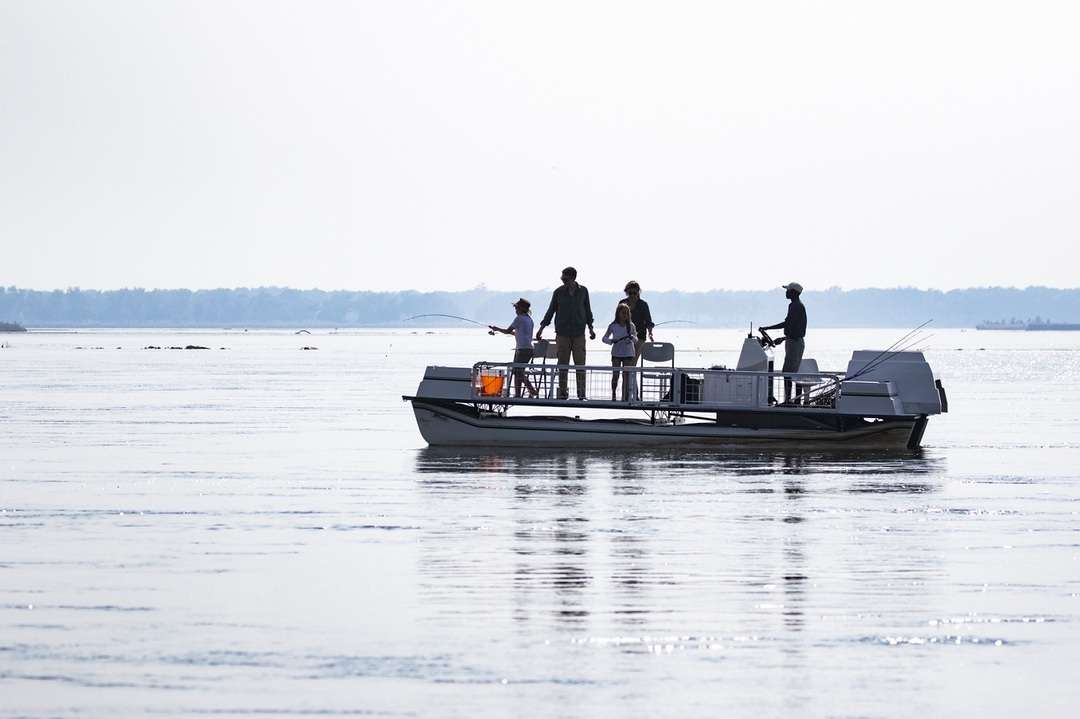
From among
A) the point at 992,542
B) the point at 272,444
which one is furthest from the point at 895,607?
the point at 272,444

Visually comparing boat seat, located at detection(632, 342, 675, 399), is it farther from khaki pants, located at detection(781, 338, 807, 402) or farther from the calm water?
khaki pants, located at detection(781, 338, 807, 402)

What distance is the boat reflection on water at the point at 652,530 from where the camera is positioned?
489 inches

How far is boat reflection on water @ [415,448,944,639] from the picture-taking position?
40.8 feet

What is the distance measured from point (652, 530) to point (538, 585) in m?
4.01

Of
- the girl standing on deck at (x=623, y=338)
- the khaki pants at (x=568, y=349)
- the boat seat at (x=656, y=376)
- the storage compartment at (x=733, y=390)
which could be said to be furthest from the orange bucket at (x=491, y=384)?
the storage compartment at (x=733, y=390)

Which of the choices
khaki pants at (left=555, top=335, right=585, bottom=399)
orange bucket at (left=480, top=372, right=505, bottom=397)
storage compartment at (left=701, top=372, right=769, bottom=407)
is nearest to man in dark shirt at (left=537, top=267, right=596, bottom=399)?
khaki pants at (left=555, top=335, right=585, bottom=399)

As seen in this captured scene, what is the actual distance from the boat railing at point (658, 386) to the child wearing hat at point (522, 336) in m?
0.03

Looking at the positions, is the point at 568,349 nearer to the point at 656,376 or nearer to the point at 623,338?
the point at 623,338

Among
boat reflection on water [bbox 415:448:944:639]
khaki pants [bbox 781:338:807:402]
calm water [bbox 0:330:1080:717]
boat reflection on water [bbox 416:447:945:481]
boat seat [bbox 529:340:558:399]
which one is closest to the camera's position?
calm water [bbox 0:330:1080:717]

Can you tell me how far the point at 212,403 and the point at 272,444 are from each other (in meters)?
18.6

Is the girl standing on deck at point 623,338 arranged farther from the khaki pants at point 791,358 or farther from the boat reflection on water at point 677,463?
the khaki pants at point 791,358

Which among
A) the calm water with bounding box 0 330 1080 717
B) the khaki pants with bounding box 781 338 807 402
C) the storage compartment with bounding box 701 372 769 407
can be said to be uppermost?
the khaki pants with bounding box 781 338 807 402

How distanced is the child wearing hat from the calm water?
1104 mm

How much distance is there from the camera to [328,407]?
47219mm
